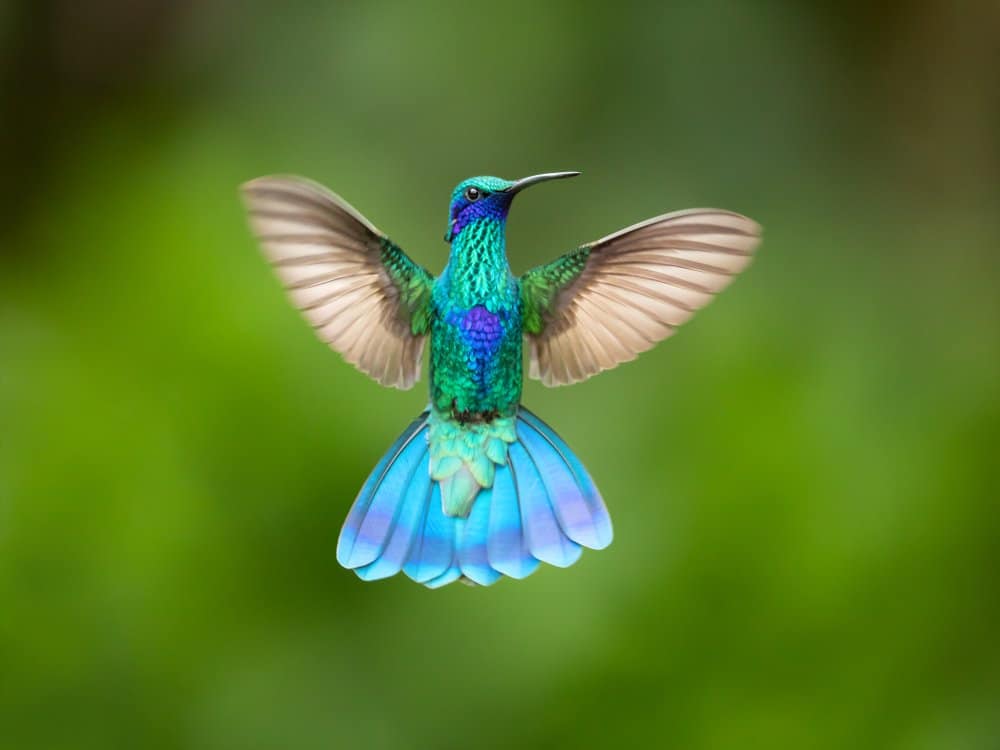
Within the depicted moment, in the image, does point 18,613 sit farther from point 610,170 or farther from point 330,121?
point 610,170

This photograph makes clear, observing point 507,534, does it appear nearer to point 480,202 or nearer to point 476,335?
point 476,335

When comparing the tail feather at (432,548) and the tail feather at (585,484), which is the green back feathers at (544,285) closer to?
the tail feather at (585,484)

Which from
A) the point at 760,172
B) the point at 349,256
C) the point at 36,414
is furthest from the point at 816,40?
the point at 349,256

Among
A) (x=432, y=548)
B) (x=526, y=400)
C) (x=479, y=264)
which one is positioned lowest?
(x=432, y=548)

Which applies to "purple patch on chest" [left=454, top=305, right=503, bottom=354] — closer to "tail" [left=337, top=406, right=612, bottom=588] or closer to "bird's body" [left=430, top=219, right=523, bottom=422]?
"bird's body" [left=430, top=219, right=523, bottom=422]

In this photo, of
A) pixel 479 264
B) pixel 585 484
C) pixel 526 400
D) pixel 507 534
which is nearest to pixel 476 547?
pixel 507 534

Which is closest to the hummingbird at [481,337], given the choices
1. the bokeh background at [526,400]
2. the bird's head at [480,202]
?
the bird's head at [480,202]

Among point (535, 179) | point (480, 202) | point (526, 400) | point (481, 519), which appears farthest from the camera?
point (526, 400)
